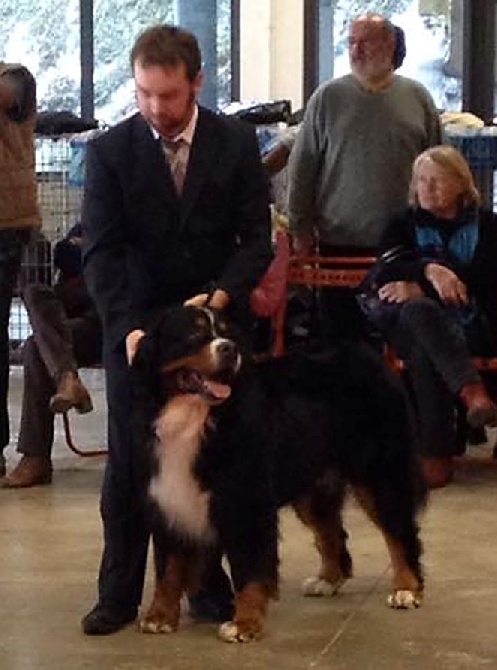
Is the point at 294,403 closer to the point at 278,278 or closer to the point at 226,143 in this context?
the point at 226,143

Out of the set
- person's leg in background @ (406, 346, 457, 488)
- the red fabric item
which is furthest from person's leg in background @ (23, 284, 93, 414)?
person's leg in background @ (406, 346, 457, 488)

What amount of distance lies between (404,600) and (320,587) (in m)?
0.26

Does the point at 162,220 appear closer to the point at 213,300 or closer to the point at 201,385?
the point at 213,300

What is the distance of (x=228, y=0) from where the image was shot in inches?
436

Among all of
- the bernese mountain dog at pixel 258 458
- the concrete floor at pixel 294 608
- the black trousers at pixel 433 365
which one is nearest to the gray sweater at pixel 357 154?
the black trousers at pixel 433 365

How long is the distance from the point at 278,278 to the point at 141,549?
7.60 ft

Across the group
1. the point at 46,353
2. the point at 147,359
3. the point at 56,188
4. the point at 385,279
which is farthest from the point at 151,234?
the point at 56,188

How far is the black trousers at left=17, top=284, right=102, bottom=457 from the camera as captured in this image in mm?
6070

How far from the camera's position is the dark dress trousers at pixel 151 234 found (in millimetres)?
4047

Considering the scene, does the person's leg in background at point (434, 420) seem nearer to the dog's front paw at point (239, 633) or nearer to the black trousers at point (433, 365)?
the black trousers at point (433, 365)

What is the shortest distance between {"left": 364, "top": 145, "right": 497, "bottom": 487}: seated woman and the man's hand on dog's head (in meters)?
2.08

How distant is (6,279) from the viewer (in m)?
6.18

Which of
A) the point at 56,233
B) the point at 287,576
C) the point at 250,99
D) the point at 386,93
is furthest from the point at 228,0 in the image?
the point at 287,576

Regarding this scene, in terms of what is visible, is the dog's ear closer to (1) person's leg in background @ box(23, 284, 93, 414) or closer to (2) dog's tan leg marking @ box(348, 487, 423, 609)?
(2) dog's tan leg marking @ box(348, 487, 423, 609)
